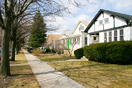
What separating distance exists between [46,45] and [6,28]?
23198mm

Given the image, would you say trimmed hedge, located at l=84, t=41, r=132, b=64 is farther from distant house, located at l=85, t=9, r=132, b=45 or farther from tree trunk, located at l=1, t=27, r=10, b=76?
tree trunk, located at l=1, t=27, r=10, b=76

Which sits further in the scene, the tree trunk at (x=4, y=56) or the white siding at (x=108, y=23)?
the white siding at (x=108, y=23)

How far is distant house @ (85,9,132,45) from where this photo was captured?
34.5 ft

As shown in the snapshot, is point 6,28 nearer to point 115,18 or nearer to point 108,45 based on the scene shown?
point 108,45

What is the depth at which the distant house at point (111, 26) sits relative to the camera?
10.5 m

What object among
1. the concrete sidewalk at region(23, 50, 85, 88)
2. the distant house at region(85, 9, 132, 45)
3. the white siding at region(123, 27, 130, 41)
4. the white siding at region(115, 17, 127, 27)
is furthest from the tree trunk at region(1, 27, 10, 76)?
the white siding at region(115, 17, 127, 27)

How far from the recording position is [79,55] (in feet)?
42.5

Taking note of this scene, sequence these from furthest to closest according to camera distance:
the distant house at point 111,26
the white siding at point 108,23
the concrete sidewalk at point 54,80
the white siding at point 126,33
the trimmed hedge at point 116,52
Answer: the white siding at point 108,23 < the distant house at point 111,26 < the white siding at point 126,33 < the trimmed hedge at point 116,52 < the concrete sidewalk at point 54,80

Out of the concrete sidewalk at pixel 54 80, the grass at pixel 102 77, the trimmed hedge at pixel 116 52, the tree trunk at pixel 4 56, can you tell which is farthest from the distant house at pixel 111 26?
the tree trunk at pixel 4 56

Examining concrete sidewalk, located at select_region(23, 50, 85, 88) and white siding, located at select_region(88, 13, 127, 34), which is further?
white siding, located at select_region(88, 13, 127, 34)

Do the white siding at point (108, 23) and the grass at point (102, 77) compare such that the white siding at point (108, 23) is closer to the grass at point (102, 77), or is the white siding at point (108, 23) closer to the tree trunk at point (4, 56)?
the grass at point (102, 77)

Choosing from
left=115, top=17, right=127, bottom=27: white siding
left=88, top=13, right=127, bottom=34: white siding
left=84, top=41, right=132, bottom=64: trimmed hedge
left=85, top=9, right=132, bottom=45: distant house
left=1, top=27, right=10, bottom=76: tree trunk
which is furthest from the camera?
left=88, top=13, right=127, bottom=34: white siding

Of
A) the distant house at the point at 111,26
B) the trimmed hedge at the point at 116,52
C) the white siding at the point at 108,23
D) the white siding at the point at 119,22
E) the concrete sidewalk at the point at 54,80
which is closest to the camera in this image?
the concrete sidewalk at the point at 54,80

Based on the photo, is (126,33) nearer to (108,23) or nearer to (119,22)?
(119,22)
